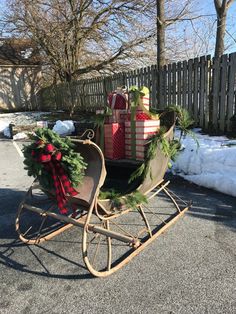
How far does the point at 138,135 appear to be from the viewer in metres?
3.21

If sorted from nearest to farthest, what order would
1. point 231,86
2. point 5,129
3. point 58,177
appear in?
point 58,177 < point 231,86 < point 5,129

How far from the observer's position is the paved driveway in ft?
7.27

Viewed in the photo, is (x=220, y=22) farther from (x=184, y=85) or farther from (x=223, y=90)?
(x=223, y=90)

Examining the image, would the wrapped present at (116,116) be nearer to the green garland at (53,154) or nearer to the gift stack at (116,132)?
the gift stack at (116,132)

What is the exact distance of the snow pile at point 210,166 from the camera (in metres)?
4.40

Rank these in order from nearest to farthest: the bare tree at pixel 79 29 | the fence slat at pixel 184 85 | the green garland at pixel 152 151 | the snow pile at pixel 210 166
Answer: the green garland at pixel 152 151
the snow pile at pixel 210 166
the fence slat at pixel 184 85
the bare tree at pixel 79 29

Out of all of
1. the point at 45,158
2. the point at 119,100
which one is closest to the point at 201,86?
the point at 119,100

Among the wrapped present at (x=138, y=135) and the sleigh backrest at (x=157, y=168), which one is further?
the wrapped present at (x=138, y=135)

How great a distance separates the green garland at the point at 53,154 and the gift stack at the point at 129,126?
855 mm

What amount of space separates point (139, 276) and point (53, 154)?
3.99 ft

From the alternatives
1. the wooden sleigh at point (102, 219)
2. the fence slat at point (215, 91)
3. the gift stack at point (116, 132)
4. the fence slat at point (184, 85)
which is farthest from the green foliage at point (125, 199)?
the fence slat at point (184, 85)

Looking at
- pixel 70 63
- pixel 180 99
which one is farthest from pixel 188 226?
pixel 70 63

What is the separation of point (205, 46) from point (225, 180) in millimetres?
18006

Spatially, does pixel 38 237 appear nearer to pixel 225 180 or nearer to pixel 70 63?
pixel 225 180
